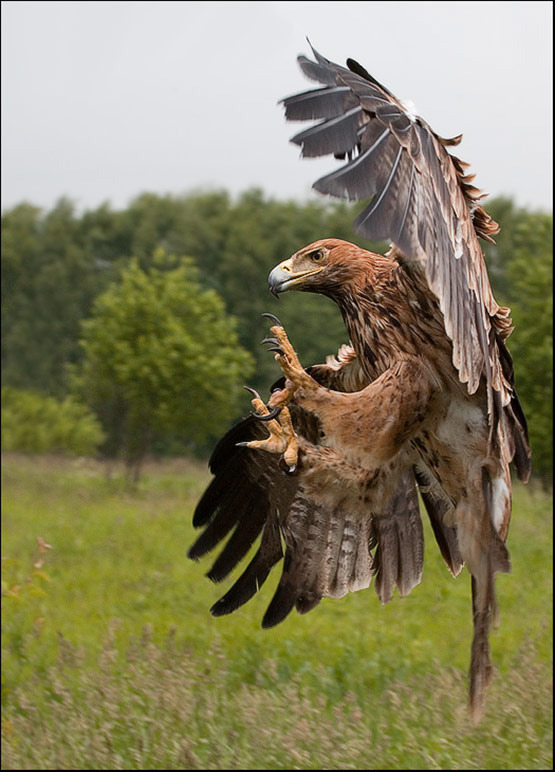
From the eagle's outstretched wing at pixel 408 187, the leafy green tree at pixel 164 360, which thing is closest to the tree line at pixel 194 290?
the leafy green tree at pixel 164 360

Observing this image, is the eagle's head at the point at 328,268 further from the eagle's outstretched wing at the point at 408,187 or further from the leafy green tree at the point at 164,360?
the leafy green tree at the point at 164,360

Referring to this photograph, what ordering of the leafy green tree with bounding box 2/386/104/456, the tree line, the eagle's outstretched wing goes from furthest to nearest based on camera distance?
the leafy green tree with bounding box 2/386/104/456
the tree line
the eagle's outstretched wing

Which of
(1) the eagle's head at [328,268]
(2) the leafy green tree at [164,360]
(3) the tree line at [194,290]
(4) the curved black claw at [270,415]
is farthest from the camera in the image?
(2) the leafy green tree at [164,360]

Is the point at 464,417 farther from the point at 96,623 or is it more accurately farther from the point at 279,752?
the point at 96,623

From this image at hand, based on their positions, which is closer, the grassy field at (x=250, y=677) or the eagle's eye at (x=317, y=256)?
the eagle's eye at (x=317, y=256)

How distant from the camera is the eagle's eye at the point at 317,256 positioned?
224 centimetres

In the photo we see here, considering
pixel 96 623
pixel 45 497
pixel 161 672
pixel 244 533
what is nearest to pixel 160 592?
pixel 96 623

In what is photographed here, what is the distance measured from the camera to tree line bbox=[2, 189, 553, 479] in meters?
17.0

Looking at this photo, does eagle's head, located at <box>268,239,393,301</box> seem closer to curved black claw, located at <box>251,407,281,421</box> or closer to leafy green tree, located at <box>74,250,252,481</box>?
curved black claw, located at <box>251,407,281,421</box>

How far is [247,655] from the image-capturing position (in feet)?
25.3

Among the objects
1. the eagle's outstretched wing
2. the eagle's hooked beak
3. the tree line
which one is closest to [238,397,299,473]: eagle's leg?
the eagle's hooked beak

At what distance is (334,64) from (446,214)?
365 mm

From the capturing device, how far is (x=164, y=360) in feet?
59.1

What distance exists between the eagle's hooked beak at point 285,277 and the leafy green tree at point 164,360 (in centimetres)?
1564
